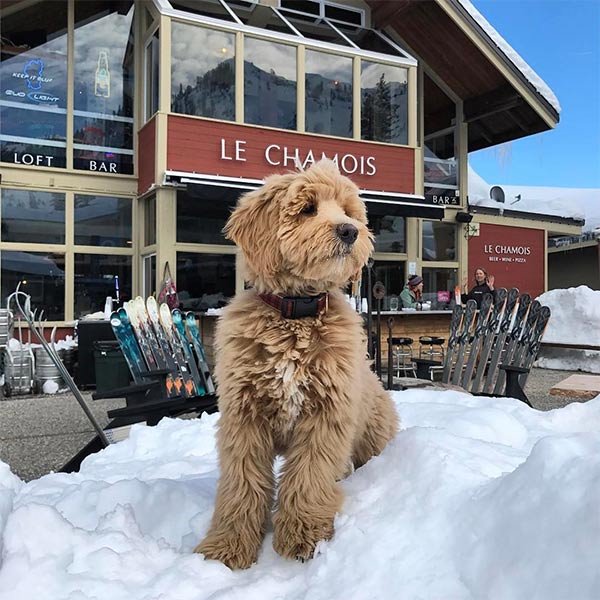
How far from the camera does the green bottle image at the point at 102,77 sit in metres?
10.1

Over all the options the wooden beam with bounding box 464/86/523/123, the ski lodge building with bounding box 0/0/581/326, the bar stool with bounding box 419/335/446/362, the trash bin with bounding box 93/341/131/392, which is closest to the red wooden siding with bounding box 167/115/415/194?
the ski lodge building with bounding box 0/0/581/326

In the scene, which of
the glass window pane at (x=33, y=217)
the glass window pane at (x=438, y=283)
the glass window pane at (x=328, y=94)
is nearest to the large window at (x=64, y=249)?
the glass window pane at (x=33, y=217)

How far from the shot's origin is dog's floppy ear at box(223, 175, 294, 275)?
195 cm

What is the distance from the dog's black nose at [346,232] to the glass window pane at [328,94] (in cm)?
925

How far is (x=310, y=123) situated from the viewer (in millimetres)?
10578

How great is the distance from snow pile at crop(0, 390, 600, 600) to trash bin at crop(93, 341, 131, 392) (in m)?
4.23

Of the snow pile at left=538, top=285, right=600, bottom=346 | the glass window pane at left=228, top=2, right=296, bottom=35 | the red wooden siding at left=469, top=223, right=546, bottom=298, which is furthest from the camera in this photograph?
the red wooden siding at left=469, top=223, right=546, bottom=298

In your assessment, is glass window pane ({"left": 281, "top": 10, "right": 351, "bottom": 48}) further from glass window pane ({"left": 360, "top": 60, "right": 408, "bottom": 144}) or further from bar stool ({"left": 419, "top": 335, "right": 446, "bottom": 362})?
bar stool ({"left": 419, "top": 335, "right": 446, "bottom": 362})

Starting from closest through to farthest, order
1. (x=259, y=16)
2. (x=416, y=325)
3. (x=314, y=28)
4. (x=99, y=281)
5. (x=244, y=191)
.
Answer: (x=244, y=191)
(x=416, y=325)
(x=99, y=281)
(x=259, y=16)
(x=314, y=28)

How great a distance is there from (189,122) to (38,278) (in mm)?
4058

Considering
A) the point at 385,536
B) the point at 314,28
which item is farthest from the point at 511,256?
the point at 385,536

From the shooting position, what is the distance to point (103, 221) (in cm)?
999

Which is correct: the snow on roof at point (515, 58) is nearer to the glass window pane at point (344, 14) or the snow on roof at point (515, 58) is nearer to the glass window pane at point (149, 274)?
the glass window pane at point (344, 14)

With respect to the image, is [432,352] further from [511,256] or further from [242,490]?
[242,490]
